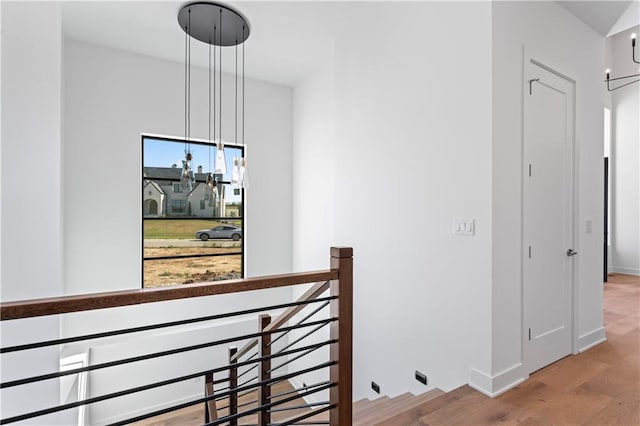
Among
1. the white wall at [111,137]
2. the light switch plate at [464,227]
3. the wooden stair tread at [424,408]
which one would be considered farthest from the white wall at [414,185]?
the white wall at [111,137]

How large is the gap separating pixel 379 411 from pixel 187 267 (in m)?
3.12

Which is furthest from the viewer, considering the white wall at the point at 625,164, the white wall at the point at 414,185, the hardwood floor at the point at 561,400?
the white wall at the point at 625,164

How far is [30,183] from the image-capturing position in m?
2.01

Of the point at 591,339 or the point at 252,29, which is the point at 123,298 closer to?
the point at 252,29

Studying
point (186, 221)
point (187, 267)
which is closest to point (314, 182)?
point (186, 221)

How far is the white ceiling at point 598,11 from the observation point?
104 inches

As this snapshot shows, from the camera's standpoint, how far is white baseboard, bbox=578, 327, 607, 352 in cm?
285

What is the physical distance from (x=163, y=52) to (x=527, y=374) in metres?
4.97

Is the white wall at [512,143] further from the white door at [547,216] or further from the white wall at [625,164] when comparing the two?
the white wall at [625,164]

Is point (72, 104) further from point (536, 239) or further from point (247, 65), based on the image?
point (536, 239)

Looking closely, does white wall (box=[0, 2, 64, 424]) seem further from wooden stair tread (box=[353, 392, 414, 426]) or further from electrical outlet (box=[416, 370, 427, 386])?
electrical outlet (box=[416, 370, 427, 386])

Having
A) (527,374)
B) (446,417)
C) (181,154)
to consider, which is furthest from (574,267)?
(181,154)

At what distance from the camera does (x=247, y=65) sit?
434 centimetres

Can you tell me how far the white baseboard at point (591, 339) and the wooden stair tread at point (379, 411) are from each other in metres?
1.61
